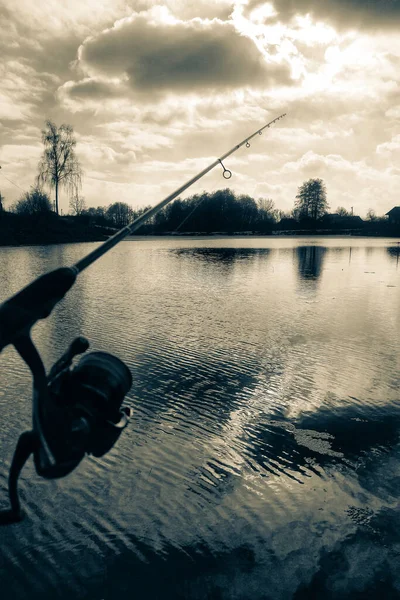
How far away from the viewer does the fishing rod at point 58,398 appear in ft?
6.82

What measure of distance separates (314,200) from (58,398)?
11477 cm

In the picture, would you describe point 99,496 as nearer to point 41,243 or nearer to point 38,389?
point 38,389

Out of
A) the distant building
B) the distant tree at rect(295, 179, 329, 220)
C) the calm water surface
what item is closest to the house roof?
the distant building

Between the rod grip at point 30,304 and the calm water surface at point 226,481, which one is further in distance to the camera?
the calm water surface at point 226,481

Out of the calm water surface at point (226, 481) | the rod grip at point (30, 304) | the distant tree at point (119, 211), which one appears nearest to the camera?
the rod grip at point (30, 304)

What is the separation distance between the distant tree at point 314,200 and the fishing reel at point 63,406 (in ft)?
370

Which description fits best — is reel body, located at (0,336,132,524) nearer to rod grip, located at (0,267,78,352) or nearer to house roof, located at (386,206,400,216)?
rod grip, located at (0,267,78,352)

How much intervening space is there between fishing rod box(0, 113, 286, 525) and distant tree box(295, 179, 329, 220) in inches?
4438

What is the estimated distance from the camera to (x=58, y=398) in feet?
7.54

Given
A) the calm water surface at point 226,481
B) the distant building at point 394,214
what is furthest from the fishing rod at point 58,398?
the distant building at point 394,214

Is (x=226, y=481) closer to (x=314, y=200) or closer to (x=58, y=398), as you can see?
(x=58, y=398)

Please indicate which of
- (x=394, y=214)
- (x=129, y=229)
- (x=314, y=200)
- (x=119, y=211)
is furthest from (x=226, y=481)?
(x=119, y=211)

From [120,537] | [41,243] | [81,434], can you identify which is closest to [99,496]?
[120,537]

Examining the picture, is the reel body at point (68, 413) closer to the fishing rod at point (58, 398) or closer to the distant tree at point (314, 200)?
the fishing rod at point (58, 398)
